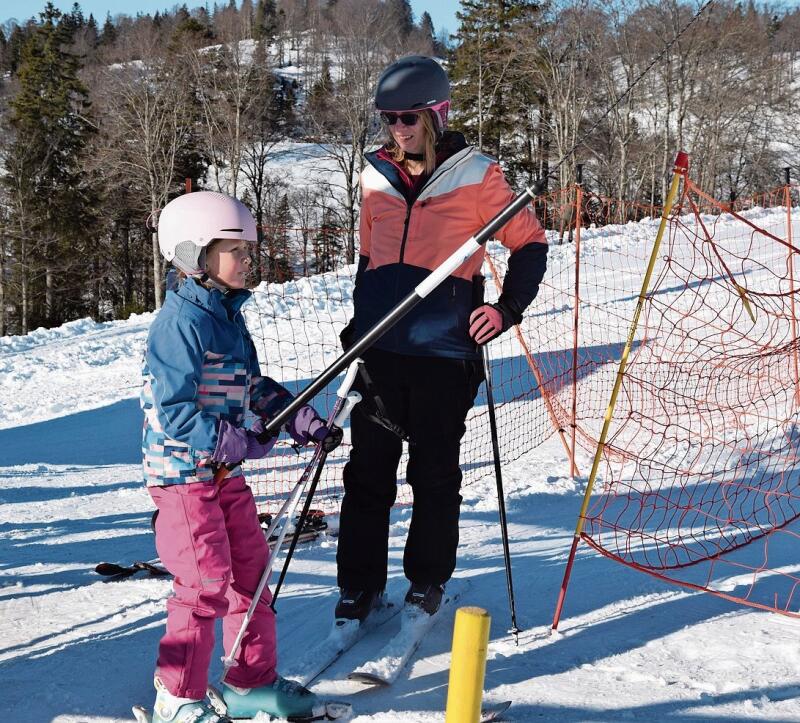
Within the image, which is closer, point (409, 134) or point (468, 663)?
point (468, 663)

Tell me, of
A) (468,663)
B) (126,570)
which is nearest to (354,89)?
(126,570)

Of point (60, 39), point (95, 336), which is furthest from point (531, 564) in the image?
point (60, 39)

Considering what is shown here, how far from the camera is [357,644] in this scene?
3.22 m

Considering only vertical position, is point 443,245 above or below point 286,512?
above

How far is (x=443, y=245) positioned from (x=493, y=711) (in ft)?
5.32

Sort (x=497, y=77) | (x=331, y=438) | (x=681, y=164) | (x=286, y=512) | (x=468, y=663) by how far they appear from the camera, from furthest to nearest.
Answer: (x=497, y=77), (x=681, y=164), (x=286, y=512), (x=331, y=438), (x=468, y=663)

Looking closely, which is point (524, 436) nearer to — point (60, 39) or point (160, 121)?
point (160, 121)

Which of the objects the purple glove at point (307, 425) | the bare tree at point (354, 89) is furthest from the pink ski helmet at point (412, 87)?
the bare tree at point (354, 89)

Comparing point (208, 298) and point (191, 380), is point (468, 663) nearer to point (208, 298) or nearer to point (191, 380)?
point (191, 380)

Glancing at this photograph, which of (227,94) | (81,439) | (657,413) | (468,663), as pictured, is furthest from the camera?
(227,94)

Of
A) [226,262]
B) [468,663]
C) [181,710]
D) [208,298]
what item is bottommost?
[181,710]

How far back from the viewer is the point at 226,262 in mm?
2574

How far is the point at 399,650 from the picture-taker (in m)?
3.03

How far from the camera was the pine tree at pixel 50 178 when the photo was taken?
28.3 meters
